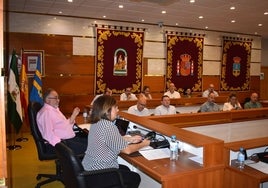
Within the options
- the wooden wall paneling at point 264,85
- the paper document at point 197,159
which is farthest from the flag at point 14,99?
the wooden wall paneling at point 264,85

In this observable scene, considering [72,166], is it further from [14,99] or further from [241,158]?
[14,99]

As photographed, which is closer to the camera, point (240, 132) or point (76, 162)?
point (76, 162)

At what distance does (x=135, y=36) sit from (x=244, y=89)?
5294mm

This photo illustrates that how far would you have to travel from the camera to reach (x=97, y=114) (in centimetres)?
240

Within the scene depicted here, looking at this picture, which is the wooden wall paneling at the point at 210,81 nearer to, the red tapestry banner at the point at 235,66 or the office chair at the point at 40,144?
the red tapestry banner at the point at 235,66

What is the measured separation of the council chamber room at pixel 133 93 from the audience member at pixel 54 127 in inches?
0.5

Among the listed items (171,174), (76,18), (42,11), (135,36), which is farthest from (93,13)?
(171,174)

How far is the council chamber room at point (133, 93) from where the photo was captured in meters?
2.32

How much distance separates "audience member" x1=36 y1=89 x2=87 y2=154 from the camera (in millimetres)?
3355

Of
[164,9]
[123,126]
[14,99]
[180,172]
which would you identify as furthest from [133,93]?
[180,172]

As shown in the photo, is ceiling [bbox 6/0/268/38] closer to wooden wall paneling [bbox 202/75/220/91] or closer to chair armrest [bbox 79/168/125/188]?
wooden wall paneling [bbox 202/75/220/91]

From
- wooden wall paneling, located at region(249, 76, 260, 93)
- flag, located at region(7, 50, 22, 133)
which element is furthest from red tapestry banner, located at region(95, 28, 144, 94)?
wooden wall paneling, located at region(249, 76, 260, 93)

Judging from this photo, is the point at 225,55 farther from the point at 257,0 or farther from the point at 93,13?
the point at 93,13

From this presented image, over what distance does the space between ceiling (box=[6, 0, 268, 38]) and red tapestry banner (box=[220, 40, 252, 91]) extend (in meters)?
1.63
